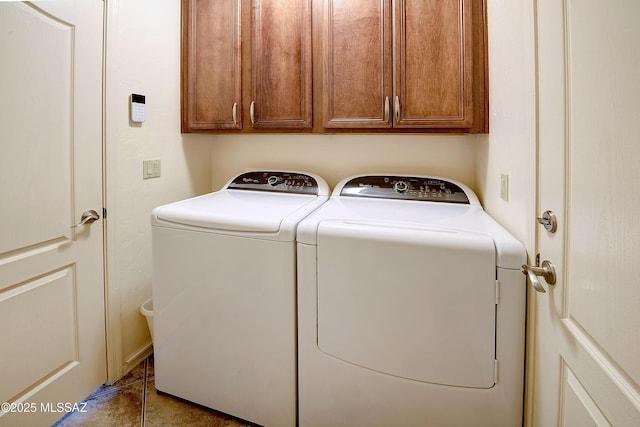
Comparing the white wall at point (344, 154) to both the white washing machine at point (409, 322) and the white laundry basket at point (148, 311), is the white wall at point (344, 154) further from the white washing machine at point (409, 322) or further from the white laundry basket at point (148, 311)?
the white laundry basket at point (148, 311)

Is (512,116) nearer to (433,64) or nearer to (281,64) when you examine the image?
(433,64)

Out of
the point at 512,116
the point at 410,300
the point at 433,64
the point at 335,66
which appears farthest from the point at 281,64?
the point at 410,300

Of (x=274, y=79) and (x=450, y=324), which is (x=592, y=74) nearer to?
(x=450, y=324)

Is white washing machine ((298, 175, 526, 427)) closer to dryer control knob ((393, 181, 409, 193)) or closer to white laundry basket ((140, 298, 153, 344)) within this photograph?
dryer control knob ((393, 181, 409, 193))

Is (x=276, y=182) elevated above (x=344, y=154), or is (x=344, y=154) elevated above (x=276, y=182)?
(x=344, y=154)

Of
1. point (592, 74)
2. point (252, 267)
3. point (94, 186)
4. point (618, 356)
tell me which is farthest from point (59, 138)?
point (618, 356)

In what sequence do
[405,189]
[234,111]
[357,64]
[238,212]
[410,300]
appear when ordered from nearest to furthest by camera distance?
[410,300] → [238,212] → [357,64] → [405,189] → [234,111]

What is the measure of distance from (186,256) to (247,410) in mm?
729

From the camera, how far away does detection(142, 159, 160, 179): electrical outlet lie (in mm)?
1833

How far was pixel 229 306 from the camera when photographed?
1393mm

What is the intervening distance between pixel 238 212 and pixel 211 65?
3.42ft

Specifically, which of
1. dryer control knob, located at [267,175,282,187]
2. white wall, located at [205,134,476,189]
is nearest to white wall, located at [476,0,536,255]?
white wall, located at [205,134,476,189]

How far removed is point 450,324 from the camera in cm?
109

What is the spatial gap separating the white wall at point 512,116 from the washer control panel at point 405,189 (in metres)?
0.19
